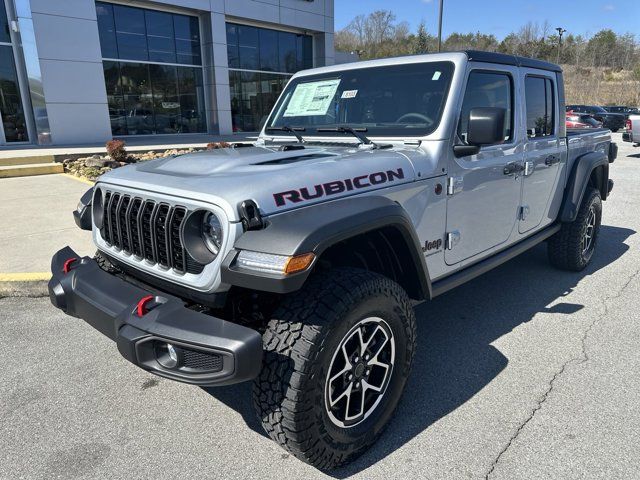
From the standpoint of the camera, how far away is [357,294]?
218 cm

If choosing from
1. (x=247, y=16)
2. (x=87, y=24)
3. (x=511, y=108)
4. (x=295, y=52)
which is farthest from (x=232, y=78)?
(x=511, y=108)

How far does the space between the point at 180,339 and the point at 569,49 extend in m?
92.4

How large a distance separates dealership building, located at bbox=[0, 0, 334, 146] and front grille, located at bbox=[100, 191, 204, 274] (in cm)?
1543

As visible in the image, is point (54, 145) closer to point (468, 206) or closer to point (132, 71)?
point (132, 71)

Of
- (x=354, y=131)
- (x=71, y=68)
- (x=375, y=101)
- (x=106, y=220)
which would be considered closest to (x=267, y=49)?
(x=71, y=68)

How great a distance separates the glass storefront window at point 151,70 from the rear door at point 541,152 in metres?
16.8

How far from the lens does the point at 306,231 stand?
2.01 meters

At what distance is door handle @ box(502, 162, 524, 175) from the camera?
3.49 meters

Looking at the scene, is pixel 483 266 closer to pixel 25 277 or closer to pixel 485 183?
pixel 485 183

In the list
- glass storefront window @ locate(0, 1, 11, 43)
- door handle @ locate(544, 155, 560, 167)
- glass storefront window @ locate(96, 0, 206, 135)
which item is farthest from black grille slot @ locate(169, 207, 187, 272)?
glass storefront window @ locate(96, 0, 206, 135)

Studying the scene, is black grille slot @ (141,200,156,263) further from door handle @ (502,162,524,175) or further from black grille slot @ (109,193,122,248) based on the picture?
door handle @ (502,162,524,175)

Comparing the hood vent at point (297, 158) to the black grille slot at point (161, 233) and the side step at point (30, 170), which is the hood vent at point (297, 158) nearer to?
the black grille slot at point (161, 233)

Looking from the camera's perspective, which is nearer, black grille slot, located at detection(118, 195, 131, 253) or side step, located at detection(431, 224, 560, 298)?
black grille slot, located at detection(118, 195, 131, 253)

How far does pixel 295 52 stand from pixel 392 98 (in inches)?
874
